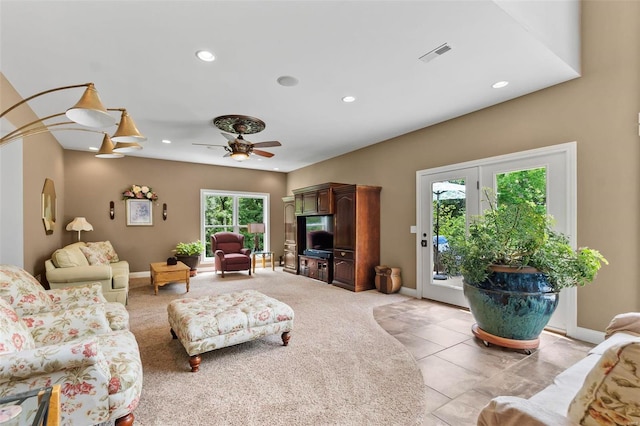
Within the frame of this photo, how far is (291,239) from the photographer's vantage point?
24.1 feet

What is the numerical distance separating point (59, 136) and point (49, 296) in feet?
12.8

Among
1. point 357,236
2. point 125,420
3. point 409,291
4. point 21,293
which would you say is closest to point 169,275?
point 21,293

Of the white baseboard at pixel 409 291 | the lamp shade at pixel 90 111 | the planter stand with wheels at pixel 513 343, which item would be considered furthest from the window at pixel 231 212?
the planter stand with wheels at pixel 513 343

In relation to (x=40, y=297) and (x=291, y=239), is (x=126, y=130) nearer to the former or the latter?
(x=40, y=297)

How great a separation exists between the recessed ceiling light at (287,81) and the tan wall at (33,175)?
9.17ft

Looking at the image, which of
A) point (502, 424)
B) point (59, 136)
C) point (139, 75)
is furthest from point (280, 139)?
point (502, 424)

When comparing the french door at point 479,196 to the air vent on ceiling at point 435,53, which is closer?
the air vent on ceiling at point 435,53

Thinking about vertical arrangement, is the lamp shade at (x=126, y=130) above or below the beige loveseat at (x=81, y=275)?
above

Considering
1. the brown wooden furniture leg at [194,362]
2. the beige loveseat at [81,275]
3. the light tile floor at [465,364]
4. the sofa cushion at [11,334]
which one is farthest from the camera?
the beige loveseat at [81,275]

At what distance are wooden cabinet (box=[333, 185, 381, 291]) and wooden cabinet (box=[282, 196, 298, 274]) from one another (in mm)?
1698

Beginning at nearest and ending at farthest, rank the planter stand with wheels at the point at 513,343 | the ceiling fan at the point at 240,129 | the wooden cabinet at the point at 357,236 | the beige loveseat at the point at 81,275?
the planter stand with wheels at the point at 513,343 < the beige loveseat at the point at 81,275 < the ceiling fan at the point at 240,129 < the wooden cabinet at the point at 357,236

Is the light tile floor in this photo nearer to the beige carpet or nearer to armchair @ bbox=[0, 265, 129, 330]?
the beige carpet

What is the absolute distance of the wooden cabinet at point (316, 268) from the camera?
5.94 metres

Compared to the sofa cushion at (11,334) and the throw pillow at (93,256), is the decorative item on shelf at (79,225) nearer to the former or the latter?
the throw pillow at (93,256)
